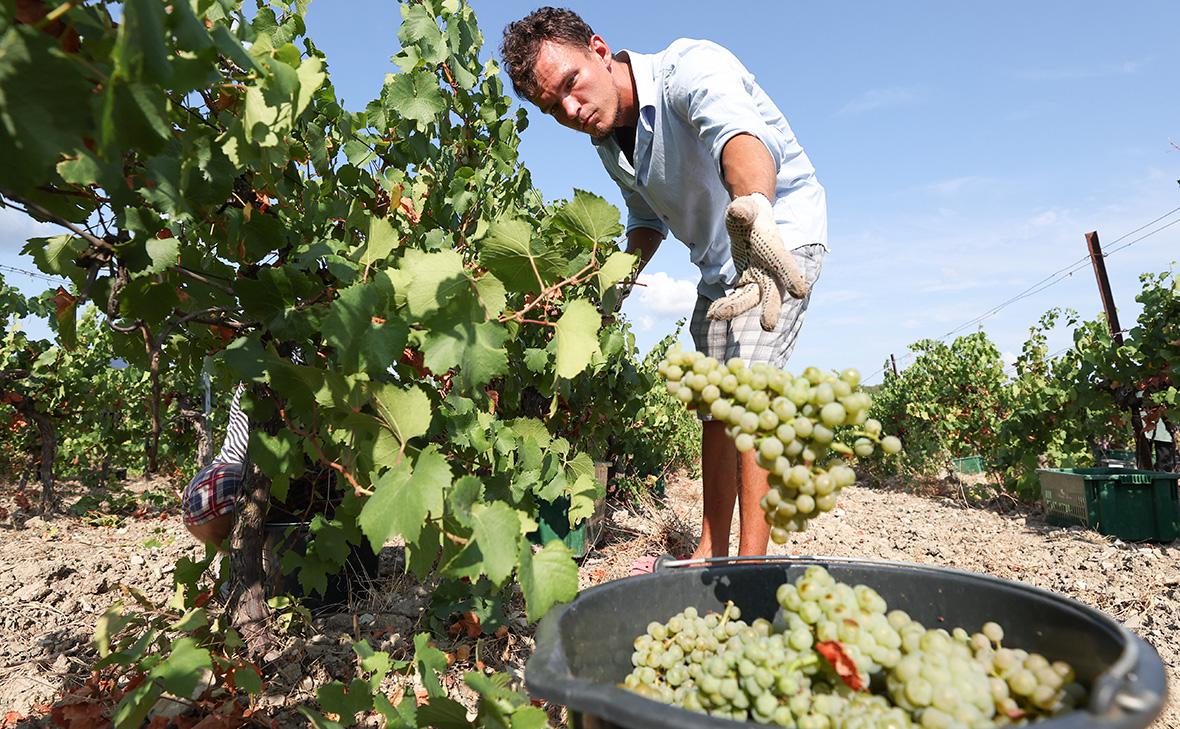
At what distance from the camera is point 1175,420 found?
4969 mm

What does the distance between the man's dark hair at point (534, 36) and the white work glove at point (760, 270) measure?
131 centimetres

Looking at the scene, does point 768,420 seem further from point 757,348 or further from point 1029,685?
point 757,348

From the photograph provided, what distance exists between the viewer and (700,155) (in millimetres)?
2408

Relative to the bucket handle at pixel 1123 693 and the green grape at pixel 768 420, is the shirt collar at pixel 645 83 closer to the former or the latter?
the green grape at pixel 768 420

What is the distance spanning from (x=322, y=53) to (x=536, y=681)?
2.31m

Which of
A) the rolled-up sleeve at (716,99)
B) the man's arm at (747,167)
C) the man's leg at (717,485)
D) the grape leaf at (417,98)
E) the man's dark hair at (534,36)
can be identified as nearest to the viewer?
the man's arm at (747,167)

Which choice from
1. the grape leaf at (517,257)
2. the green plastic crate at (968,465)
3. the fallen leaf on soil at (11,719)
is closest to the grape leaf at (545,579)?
the grape leaf at (517,257)

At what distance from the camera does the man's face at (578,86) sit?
2391 mm

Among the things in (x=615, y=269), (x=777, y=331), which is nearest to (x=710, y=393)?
(x=615, y=269)

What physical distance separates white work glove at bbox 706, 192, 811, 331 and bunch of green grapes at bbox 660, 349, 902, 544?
353 mm

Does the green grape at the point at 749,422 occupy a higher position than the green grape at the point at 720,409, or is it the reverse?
the green grape at the point at 720,409

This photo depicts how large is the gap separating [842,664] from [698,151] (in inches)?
75.3

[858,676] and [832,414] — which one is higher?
[832,414]

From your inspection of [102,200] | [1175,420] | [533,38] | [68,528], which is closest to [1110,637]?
[102,200]
